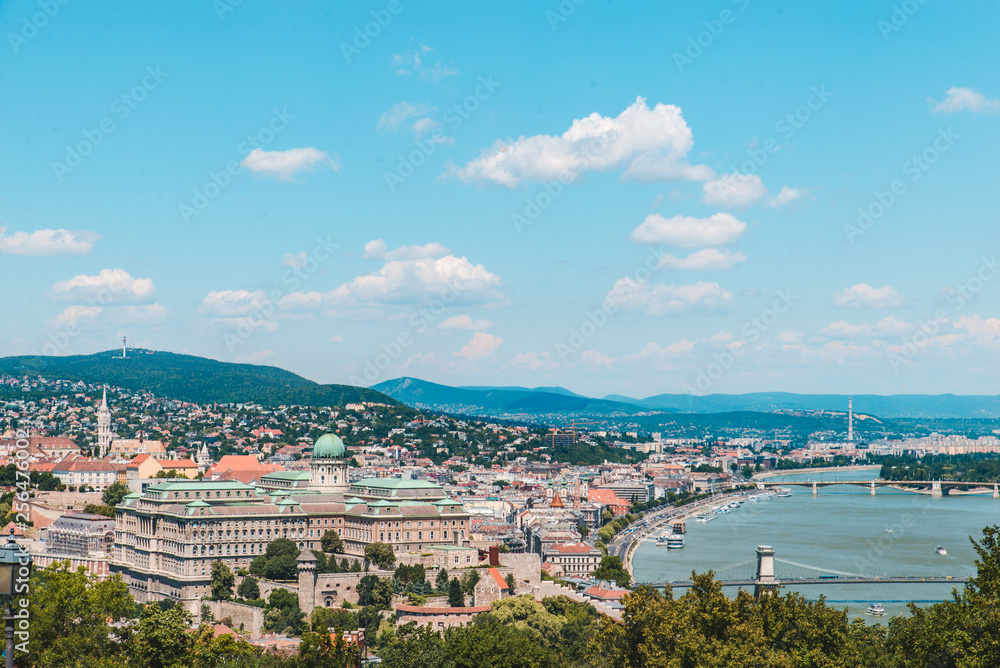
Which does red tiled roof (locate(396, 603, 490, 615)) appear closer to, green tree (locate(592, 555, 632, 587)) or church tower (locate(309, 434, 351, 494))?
church tower (locate(309, 434, 351, 494))

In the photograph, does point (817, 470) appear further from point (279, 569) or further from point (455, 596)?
point (455, 596)

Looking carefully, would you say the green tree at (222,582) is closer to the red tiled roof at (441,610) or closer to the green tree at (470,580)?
the red tiled roof at (441,610)

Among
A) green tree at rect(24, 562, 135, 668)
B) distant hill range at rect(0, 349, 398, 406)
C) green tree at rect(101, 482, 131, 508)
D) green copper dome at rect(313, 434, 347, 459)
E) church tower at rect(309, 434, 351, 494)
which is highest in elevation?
distant hill range at rect(0, 349, 398, 406)

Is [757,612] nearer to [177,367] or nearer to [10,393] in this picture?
[10,393]

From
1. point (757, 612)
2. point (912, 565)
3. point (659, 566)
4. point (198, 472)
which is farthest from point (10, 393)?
point (757, 612)

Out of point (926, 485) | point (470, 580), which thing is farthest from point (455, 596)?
point (926, 485)

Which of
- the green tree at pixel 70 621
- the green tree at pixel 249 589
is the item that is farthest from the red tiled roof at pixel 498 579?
the green tree at pixel 70 621

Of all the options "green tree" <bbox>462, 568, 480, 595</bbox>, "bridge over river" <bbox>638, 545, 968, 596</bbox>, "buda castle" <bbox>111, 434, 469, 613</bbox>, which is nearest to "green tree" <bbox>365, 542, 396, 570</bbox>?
"buda castle" <bbox>111, 434, 469, 613</bbox>
